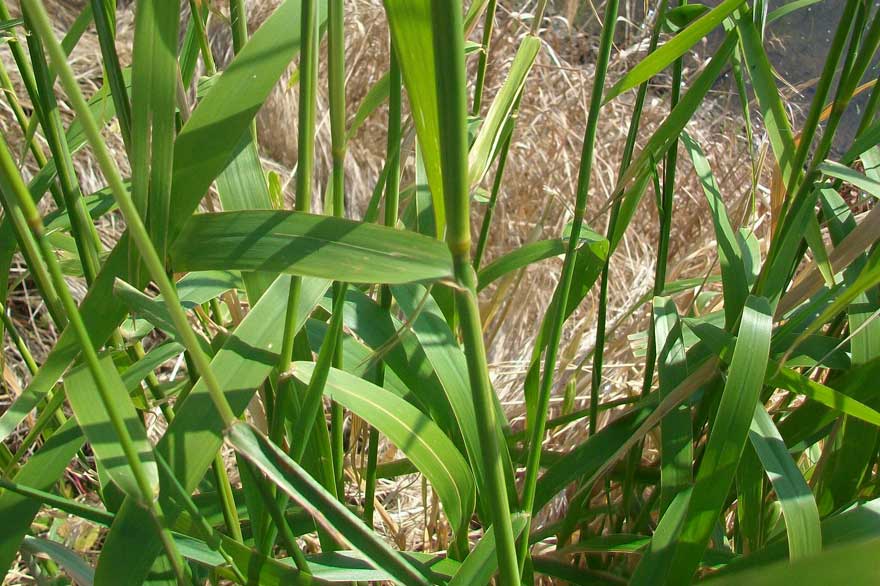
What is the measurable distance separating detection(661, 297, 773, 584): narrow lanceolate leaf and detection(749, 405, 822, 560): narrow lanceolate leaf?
0.08 ft

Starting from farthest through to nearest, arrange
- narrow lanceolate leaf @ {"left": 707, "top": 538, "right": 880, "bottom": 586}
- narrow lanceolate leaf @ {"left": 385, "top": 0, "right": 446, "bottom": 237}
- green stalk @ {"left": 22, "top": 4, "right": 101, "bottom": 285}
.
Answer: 1. green stalk @ {"left": 22, "top": 4, "right": 101, "bottom": 285}
2. narrow lanceolate leaf @ {"left": 385, "top": 0, "right": 446, "bottom": 237}
3. narrow lanceolate leaf @ {"left": 707, "top": 538, "right": 880, "bottom": 586}

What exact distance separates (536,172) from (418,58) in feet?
4.16

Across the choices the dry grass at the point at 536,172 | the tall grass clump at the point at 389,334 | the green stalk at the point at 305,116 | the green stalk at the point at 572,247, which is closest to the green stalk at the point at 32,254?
the tall grass clump at the point at 389,334

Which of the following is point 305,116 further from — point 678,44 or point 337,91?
point 678,44

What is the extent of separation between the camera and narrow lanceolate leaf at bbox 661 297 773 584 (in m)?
0.39

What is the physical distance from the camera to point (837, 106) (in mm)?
397

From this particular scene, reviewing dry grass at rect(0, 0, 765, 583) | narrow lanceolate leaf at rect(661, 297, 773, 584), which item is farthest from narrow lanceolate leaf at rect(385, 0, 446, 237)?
dry grass at rect(0, 0, 765, 583)

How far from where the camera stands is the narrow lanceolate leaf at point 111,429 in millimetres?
309

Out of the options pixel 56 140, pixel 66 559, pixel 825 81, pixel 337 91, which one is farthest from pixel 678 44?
pixel 66 559

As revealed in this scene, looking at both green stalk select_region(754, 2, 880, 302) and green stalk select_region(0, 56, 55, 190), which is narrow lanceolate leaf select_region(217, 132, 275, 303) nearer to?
green stalk select_region(0, 56, 55, 190)

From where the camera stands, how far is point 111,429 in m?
0.32

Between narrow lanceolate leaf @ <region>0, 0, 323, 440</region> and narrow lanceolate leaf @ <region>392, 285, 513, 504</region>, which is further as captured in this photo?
narrow lanceolate leaf @ <region>392, 285, 513, 504</region>

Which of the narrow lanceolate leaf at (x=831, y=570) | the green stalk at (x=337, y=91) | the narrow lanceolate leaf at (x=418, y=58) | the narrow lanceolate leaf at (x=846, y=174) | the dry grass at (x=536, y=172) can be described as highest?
Result: the dry grass at (x=536, y=172)

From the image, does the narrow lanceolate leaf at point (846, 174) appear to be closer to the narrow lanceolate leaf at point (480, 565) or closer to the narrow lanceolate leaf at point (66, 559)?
the narrow lanceolate leaf at point (480, 565)
